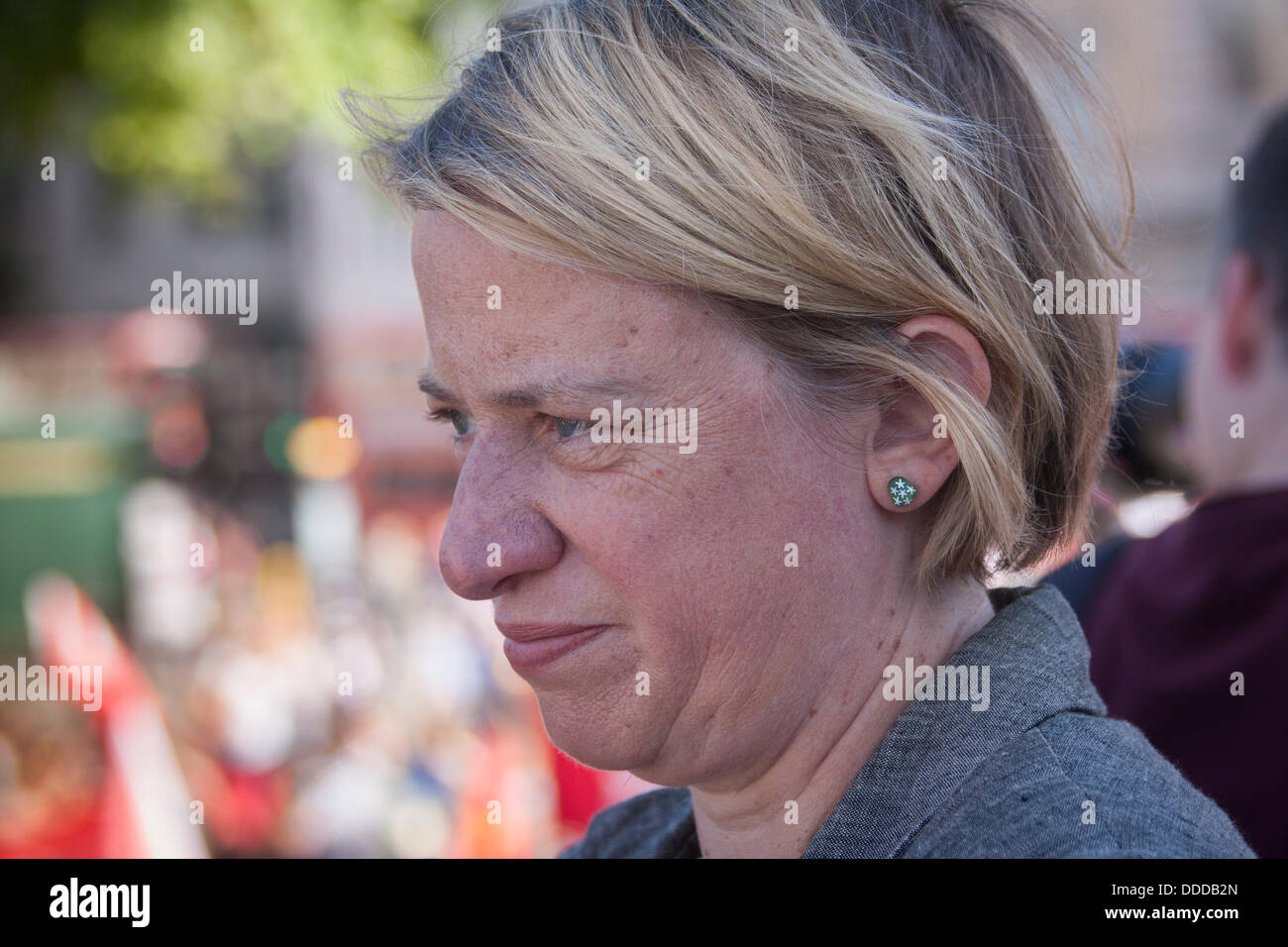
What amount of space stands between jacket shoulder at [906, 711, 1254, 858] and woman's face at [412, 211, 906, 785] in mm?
219

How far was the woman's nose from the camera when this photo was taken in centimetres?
137

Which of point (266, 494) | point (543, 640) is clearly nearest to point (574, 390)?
point (543, 640)

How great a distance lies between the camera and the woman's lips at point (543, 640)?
1388mm

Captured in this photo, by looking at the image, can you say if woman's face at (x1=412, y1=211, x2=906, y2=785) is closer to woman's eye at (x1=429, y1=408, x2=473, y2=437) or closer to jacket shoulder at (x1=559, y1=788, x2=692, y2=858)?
woman's eye at (x1=429, y1=408, x2=473, y2=437)

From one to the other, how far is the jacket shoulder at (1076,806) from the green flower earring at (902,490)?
295 mm

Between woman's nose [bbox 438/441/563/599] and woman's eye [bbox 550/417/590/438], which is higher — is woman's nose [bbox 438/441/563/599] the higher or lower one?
the lower one

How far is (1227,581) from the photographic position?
2.13m

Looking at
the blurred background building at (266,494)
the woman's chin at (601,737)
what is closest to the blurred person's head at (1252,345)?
the blurred background building at (266,494)

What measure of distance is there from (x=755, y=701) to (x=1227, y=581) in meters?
1.17

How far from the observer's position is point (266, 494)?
13.7m

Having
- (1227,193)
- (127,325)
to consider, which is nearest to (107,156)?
(1227,193)

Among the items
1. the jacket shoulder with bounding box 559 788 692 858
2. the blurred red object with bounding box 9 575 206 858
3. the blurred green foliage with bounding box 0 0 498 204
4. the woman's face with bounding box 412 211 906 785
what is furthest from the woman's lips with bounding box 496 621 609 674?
the blurred green foliage with bounding box 0 0 498 204

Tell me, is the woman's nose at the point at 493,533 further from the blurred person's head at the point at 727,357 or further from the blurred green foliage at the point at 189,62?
the blurred green foliage at the point at 189,62

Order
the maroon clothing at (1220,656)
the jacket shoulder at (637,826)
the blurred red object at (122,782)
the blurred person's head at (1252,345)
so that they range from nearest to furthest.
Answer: the jacket shoulder at (637,826) < the maroon clothing at (1220,656) < the blurred person's head at (1252,345) < the blurred red object at (122,782)
